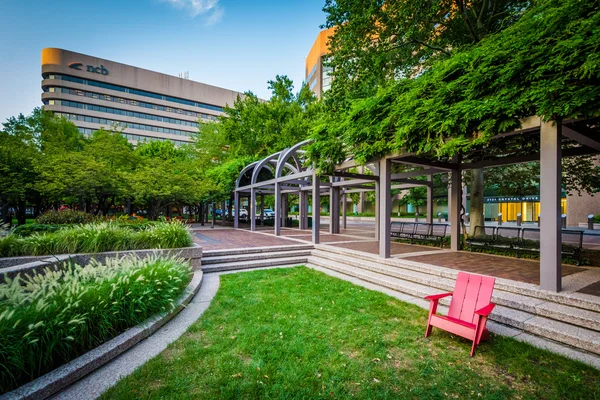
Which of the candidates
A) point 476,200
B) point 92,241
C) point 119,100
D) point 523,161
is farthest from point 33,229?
point 119,100

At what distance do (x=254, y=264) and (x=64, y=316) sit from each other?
5651mm

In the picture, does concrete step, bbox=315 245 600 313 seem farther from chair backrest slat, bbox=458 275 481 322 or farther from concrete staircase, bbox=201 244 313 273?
concrete staircase, bbox=201 244 313 273

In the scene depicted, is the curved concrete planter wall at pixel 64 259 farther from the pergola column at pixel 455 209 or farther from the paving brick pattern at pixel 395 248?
the pergola column at pixel 455 209

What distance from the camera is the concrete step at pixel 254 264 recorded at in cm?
810

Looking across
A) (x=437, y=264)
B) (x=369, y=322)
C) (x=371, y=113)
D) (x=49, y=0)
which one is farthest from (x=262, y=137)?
(x=369, y=322)

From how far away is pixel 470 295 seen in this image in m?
4.03

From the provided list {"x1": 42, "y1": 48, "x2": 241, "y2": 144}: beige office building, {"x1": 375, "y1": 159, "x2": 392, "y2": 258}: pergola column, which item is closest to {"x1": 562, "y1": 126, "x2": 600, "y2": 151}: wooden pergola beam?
{"x1": 375, "y1": 159, "x2": 392, "y2": 258}: pergola column

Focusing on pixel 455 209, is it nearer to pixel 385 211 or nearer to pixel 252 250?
pixel 385 211

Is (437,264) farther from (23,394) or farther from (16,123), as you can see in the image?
(16,123)

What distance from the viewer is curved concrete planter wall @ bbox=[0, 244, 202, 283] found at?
17.9ft

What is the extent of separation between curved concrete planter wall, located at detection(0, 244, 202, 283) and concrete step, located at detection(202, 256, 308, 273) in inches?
17.3

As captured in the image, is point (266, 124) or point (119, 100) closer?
point (266, 124)

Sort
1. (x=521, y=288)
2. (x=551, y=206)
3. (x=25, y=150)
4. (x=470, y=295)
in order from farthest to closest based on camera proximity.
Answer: (x=25, y=150) → (x=521, y=288) → (x=551, y=206) → (x=470, y=295)

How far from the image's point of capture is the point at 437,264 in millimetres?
7105
